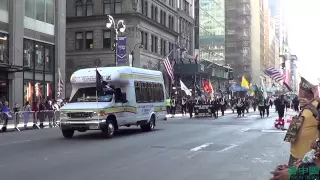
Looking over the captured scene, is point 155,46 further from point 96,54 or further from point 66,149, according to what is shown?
point 66,149

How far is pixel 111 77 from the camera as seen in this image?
17891 millimetres

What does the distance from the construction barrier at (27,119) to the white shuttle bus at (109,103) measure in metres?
6.24

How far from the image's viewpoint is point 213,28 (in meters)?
101

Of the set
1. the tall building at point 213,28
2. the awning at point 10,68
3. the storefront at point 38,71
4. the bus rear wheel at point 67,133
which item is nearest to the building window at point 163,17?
the storefront at point 38,71

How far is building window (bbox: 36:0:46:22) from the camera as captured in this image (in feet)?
119

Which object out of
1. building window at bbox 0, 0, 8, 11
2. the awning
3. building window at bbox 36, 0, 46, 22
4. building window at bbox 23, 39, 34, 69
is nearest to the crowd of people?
the awning

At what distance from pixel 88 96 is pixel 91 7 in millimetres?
35680

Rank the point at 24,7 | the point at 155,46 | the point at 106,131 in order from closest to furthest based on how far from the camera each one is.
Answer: the point at 106,131 < the point at 24,7 < the point at 155,46

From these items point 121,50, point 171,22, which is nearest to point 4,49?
point 121,50

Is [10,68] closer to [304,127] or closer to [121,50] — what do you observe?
[121,50]

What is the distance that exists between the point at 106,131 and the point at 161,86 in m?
6.62

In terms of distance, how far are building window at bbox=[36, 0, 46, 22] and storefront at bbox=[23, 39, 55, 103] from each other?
2.24 metres

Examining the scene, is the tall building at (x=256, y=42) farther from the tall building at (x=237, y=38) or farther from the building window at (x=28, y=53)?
the building window at (x=28, y=53)

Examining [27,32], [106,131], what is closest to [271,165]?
[106,131]
